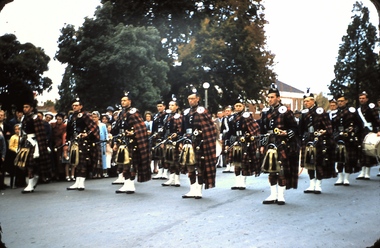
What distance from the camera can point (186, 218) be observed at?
8641 mm

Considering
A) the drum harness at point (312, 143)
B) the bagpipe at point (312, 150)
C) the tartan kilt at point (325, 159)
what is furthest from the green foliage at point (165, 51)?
the tartan kilt at point (325, 159)

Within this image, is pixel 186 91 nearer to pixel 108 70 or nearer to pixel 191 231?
pixel 108 70

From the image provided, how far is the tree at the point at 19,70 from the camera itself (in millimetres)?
10102

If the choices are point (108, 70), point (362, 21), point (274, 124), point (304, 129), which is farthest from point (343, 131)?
point (362, 21)

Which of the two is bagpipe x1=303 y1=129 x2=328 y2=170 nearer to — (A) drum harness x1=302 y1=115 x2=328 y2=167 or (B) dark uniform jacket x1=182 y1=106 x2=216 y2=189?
(A) drum harness x1=302 y1=115 x2=328 y2=167

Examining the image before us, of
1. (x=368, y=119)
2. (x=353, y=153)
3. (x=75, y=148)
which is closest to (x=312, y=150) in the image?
(x=353, y=153)

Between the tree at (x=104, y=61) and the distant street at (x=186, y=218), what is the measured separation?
6.47 m

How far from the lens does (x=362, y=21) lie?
27.5m

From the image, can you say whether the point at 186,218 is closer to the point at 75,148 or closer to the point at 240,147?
the point at 75,148

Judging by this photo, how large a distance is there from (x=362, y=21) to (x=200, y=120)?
728 inches

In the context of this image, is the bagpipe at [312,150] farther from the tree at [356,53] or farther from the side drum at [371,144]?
the tree at [356,53]

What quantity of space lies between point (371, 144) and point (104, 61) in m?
9.64

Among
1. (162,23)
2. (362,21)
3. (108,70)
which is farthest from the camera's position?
(362,21)

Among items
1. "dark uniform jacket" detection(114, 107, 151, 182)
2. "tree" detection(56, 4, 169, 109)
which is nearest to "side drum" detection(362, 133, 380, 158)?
"dark uniform jacket" detection(114, 107, 151, 182)
